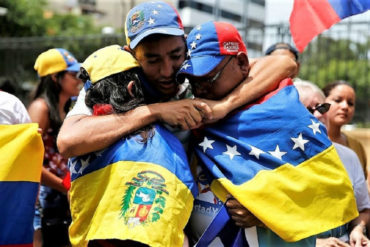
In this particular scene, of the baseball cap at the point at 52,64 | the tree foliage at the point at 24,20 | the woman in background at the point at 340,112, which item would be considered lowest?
the tree foliage at the point at 24,20

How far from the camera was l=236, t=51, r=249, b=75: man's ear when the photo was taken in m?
2.33

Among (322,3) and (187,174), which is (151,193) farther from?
(322,3)

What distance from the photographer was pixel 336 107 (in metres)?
4.36

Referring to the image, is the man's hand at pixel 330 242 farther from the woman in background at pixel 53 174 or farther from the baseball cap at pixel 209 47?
the woman in background at pixel 53 174

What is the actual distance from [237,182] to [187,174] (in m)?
0.21

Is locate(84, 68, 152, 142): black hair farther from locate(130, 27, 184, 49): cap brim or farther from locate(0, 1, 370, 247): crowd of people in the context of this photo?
locate(130, 27, 184, 49): cap brim

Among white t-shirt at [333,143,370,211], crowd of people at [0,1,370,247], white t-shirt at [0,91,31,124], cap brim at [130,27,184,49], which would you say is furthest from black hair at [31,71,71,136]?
white t-shirt at [333,143,370,211]

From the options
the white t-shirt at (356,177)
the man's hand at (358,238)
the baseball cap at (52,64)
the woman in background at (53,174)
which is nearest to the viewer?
the man's hand at (358,238)

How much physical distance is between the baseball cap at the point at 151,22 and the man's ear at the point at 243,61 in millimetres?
277

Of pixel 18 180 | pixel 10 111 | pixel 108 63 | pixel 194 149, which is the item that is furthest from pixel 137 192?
pixel 10 111

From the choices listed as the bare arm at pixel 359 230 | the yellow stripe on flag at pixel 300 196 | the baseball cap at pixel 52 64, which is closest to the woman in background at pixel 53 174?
the baseball cap at pixel 52 64

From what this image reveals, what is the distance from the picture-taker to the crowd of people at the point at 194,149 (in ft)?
6.74

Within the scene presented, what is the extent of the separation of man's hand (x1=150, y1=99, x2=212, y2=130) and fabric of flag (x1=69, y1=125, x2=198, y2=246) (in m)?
0.06

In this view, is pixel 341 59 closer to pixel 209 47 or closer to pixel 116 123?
pixel 209 47
